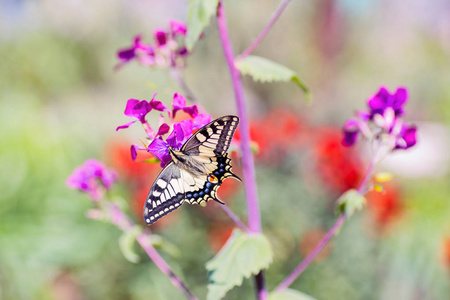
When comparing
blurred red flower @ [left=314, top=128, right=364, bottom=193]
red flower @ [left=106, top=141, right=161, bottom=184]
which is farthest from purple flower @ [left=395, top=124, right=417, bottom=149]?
red flower @ [left=106, top=141, right=161, bottom=184]

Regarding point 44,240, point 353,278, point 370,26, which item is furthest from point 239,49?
point 370,26

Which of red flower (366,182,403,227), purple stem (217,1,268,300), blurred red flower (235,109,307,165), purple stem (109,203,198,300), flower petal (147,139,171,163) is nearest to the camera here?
flower petal (147,139,171,163)

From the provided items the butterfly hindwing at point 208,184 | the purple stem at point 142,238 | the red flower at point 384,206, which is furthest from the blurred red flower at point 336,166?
the butterfly hindwing at point 208,184

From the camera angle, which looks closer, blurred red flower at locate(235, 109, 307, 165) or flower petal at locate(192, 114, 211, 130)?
flower petal at locate(192, 114, 211, 130)

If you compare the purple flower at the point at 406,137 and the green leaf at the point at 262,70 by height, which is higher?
the green leaf at the point at 262,70

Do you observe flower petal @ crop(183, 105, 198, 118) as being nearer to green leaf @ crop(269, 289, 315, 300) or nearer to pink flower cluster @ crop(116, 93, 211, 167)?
pink flower cluster @ crop(116, 93, 211, 167)

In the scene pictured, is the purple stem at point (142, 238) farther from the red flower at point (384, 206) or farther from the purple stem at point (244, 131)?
the red flower at point (384, 206)
